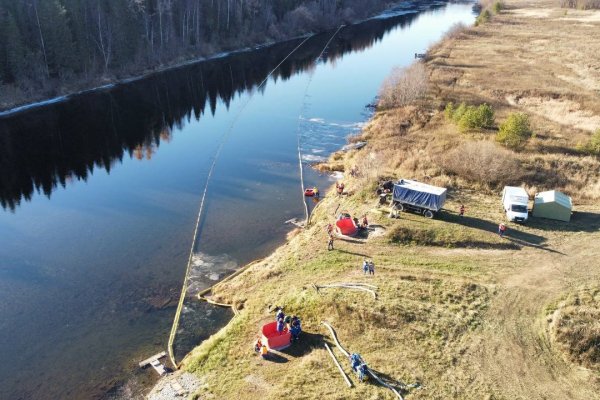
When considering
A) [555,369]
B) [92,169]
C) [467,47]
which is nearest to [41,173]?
[92,169]

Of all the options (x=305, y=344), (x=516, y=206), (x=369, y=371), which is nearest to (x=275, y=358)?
(x=305, y=344)

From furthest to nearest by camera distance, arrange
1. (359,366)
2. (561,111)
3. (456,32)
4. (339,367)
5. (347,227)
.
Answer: (456,32), (561,111), (347,227), (339,367), (359,366)

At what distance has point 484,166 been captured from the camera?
156 feet

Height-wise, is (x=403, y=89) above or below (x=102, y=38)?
below

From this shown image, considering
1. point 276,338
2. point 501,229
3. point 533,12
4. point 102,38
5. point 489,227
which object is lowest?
point 276,338

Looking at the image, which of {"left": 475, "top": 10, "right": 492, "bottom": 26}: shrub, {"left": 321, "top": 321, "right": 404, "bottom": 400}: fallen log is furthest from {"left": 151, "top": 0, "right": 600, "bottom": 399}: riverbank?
{"left": 475, "top": 10, "right": 492, "bottom": 26}: shrub

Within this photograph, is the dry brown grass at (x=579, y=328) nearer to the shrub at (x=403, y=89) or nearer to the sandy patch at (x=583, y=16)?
the shrub at (x=403, y=89)

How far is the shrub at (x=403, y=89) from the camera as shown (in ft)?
252

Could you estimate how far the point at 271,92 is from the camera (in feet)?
316

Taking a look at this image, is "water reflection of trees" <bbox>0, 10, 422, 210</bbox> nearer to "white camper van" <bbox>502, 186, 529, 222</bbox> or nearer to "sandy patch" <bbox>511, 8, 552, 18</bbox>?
"white camper van" <bbox>502, 186, 529, 222</bbox>

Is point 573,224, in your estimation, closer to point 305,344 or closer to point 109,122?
point 305,344

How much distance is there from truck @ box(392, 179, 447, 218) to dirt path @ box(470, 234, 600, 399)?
24.2ft

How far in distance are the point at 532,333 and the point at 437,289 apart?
19.5 feet

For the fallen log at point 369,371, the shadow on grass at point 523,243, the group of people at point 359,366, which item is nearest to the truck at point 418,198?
the shadow on grass at point 523,243
